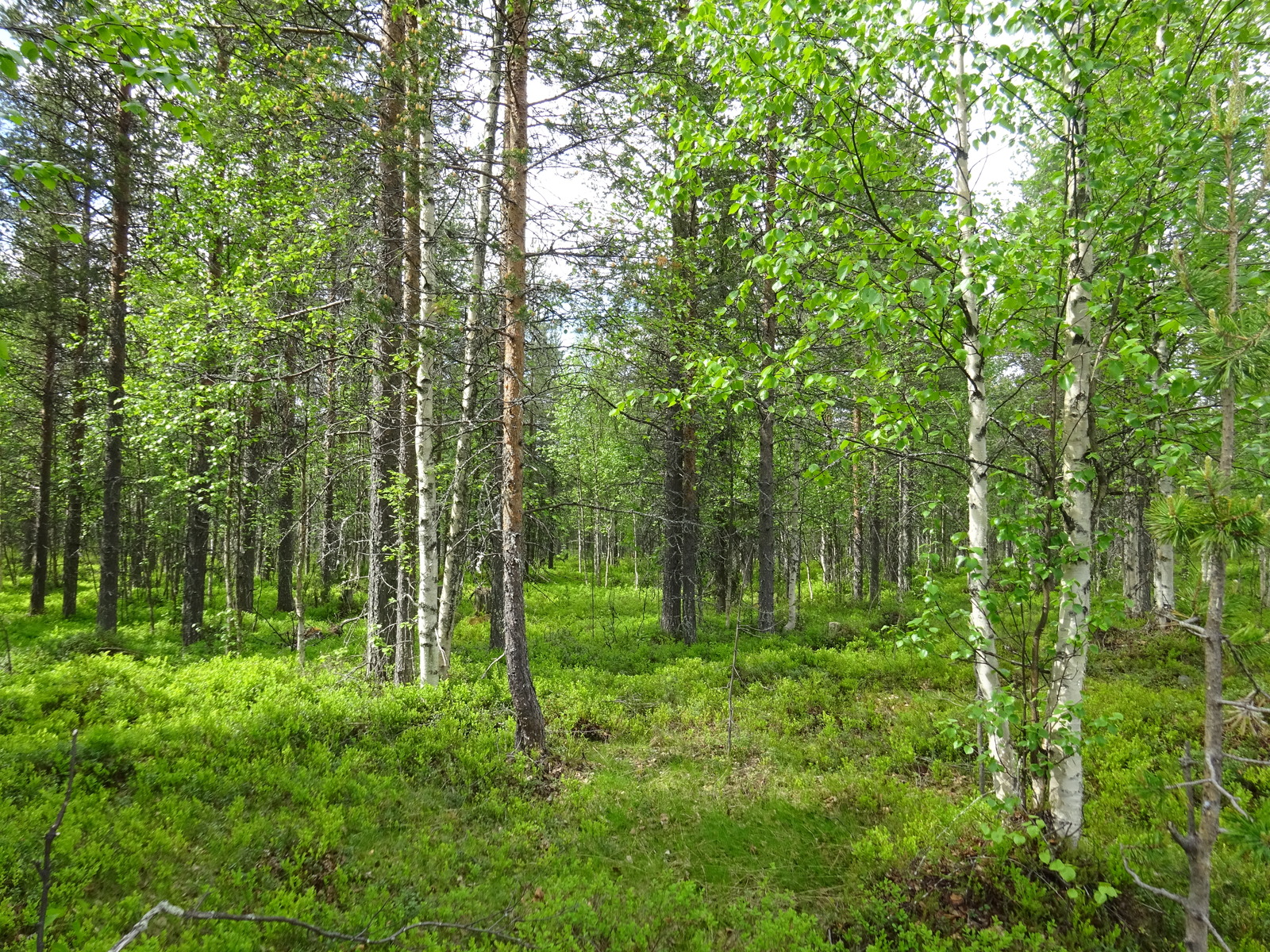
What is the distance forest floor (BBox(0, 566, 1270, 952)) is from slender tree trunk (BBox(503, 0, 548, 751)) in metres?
0.87

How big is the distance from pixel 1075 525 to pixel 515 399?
5.77 meters

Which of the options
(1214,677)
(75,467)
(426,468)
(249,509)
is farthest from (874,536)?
(75,467)

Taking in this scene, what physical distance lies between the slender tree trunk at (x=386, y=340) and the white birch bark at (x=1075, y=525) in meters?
6.64

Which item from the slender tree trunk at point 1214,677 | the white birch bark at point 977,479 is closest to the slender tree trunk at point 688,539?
the white birch bark at point 977,479

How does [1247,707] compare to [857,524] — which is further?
[857,524]

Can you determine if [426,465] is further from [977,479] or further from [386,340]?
[977,479]

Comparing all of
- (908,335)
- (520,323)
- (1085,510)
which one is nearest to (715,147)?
(908,335)

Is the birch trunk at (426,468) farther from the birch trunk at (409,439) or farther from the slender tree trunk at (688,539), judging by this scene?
the slender tree trunk at (688,539)

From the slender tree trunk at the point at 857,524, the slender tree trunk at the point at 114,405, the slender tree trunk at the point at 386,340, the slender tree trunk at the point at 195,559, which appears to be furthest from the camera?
the slender tree trunk at the point at 857,524

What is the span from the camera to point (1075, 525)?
→ 15.1 ft

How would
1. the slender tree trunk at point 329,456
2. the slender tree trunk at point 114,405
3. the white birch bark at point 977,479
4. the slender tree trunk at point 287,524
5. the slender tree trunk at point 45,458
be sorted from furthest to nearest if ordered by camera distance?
1. the slender tree trunk at point 45,458
2. the slender tree trunk at point 287,524
3. the slender tree trunk at point 114,405
4. the slender tree trunk at point 329,456
5. the white birch bark at point 977,479

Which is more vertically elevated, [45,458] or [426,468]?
[45,458]

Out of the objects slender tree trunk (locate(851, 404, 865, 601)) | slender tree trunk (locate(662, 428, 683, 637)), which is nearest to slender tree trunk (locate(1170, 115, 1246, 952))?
slender tree trunk (locate(662, 428, 683, 637))

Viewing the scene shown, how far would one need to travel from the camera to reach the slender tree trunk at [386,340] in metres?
6.95
